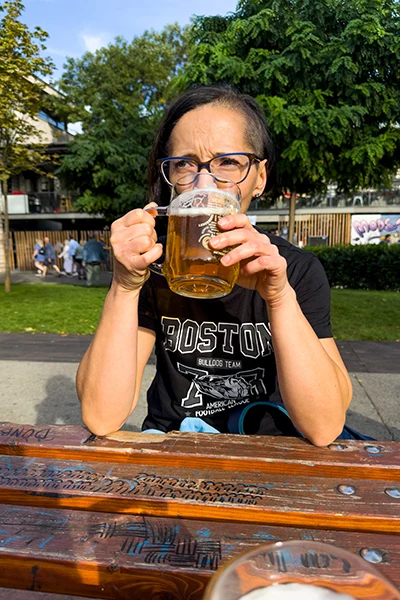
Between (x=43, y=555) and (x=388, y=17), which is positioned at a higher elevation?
(x=388, y=17)

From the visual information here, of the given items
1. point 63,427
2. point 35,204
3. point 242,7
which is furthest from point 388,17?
point 35,204

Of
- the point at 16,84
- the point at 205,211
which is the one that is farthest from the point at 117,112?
the point at 205,211

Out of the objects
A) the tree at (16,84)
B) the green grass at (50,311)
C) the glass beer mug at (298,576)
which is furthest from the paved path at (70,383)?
the tree at (16,84)

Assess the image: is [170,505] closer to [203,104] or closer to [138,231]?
[138,231]

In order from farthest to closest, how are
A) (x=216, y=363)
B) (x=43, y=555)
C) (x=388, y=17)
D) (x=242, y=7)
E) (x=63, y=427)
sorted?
(x=242, y=7) < (x=388, y=17) < (x=216, y=363) < (x=63, y=427) < (x=43, y=555)

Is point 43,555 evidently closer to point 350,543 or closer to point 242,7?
point 350,543

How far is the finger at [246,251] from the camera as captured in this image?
105 cm

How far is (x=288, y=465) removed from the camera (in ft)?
3.57

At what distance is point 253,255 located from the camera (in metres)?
1.10

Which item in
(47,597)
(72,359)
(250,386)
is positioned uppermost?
(250,386)

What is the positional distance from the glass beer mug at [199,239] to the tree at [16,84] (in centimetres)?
976

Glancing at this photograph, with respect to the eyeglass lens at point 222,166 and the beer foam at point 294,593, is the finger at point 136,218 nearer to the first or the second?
the eyeglass lens at point 222,166

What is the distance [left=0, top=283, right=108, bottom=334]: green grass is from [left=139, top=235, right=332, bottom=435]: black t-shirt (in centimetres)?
505

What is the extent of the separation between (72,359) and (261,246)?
169 inches
